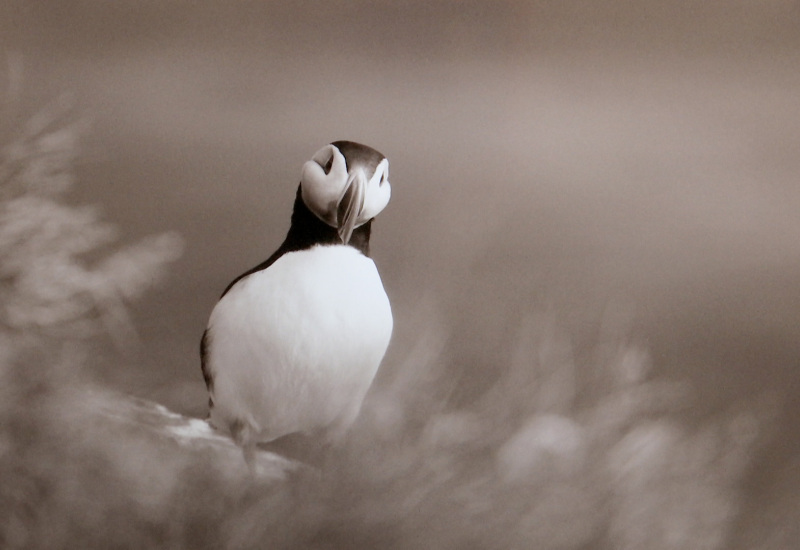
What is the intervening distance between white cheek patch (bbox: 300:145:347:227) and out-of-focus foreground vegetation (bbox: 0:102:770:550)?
0.16m

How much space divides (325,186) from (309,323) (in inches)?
6.1

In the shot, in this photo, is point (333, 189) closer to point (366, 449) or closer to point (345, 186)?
point (345, 186)

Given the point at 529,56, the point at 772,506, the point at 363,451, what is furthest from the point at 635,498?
the point at 529,56

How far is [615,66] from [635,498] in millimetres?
542

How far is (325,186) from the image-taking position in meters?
0.84

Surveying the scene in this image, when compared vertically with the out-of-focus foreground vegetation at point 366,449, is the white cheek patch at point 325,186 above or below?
above

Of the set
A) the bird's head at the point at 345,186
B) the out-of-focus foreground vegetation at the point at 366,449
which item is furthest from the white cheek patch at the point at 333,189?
the out-of-focus foreground vegetation at the point at 366,449

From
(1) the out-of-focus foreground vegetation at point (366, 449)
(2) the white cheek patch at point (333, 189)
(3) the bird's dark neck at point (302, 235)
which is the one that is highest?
(2) the white cheek patch at point (333, 189)

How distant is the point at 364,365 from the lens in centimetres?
86

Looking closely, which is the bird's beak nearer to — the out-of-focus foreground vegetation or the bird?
the bird

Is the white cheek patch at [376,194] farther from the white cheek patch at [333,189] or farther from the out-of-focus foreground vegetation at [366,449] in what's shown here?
the out-of-focus foreground vegetation at [366,449]

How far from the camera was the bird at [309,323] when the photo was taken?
831 millimetres

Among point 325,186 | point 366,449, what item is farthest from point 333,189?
point 366,449

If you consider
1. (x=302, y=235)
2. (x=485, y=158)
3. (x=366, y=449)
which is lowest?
(x=366, y=449)
